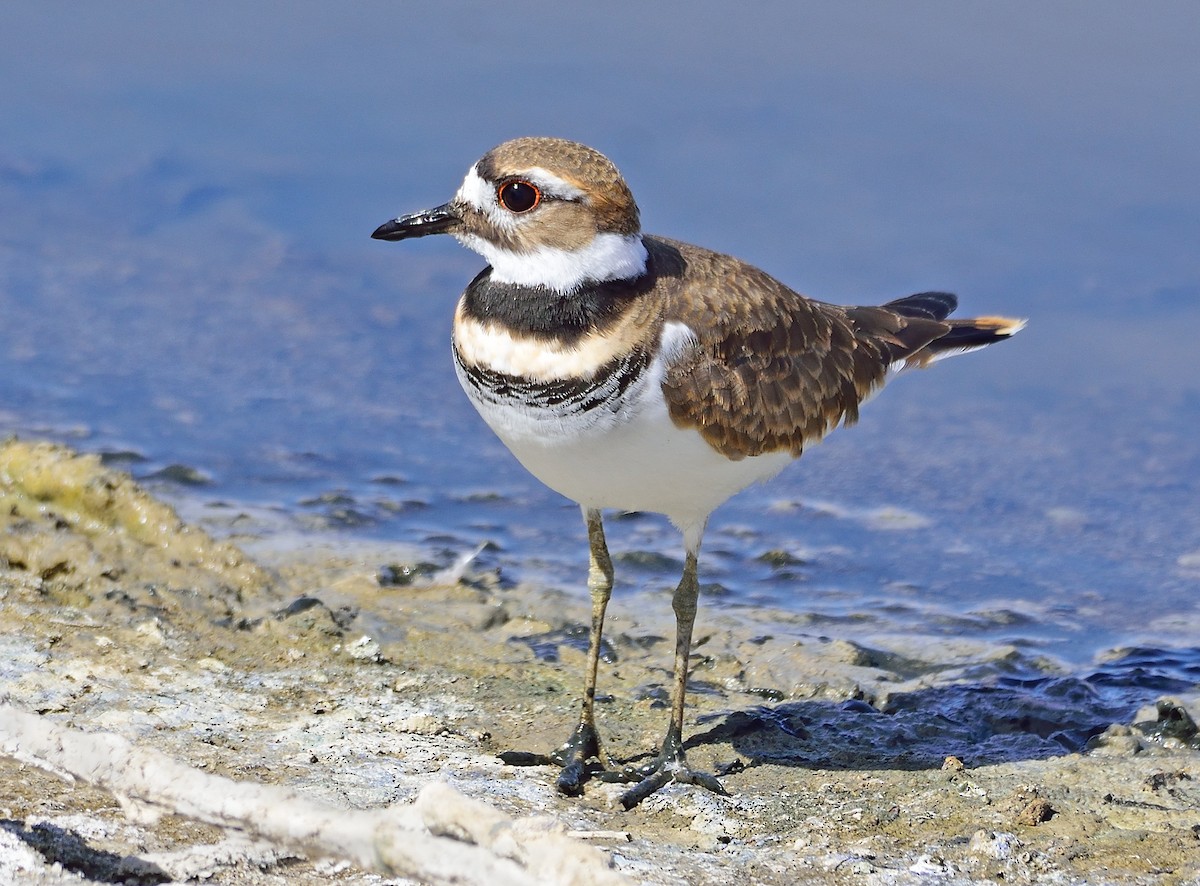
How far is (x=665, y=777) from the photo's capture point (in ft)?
16.0

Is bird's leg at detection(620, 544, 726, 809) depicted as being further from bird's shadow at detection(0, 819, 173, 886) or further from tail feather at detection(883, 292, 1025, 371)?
bird's shadow at detection(0, 819, 173, 886)

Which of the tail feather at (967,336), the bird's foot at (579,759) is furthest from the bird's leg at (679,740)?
the tail feather at (967,336)

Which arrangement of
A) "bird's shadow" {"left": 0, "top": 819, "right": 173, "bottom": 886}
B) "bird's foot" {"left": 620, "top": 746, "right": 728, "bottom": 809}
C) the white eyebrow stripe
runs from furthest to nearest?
"bird's foot" {"left": 620, "top": 746, "right": 728, "bottom": 809} < the white eyebrow stripe < "bird's shadow" {"left": 0, "top": 819, "right": 173, "bottom": 886}

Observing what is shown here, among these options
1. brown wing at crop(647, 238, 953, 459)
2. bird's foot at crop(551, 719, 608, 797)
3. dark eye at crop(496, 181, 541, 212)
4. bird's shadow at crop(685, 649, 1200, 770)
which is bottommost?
bird's foot at crop(551, 719, 608, 797)

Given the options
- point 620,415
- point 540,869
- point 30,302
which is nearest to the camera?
point 540,869

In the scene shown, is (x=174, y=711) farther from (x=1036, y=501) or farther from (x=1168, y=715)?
(x=1036, y=501)

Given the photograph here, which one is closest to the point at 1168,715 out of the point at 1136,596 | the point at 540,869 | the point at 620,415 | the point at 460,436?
the point at 1136,596

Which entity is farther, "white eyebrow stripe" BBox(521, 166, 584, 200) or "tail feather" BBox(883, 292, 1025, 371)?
"tail feather" BBox(883, 292, 1025, 371)

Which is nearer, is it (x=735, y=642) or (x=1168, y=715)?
(x=1168, y=715)

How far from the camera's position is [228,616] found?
19.2 ft

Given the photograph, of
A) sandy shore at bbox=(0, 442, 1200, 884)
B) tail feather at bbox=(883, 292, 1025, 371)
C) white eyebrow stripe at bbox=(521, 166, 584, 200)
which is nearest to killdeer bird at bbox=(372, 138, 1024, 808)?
white eyebrow stripe at bbox=(521, 166, 584, 200)

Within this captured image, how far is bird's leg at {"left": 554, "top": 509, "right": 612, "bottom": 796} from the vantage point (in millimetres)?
4859

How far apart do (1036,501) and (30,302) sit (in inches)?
252

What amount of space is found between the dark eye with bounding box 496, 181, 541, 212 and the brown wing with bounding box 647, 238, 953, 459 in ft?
1.57
